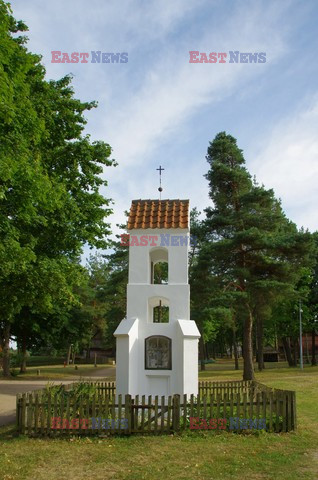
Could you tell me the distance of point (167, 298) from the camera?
1304cm

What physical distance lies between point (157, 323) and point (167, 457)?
4.87 metres

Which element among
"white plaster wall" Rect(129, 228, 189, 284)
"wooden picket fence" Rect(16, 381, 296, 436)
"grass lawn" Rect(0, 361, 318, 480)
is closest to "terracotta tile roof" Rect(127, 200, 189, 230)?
"white plaster wall" Rect(129, 228, 189, 284)

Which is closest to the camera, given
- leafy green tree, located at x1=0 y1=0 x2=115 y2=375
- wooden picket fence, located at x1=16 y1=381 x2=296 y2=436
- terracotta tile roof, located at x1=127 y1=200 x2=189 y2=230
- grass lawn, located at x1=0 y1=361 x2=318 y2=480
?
grass lawn, located at x1=0 y1=361 x2=318 y2=480

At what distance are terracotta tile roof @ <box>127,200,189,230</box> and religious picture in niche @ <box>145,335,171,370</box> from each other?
133 inches

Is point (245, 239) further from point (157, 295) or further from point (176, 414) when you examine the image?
point (176, 414)

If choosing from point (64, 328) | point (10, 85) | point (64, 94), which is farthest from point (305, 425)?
point (64, 328)

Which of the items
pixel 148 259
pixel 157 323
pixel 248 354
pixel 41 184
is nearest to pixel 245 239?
pixel 248 354

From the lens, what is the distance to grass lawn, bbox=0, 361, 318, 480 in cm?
717

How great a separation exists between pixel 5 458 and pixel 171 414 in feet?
12.8

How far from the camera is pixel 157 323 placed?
41.9ft

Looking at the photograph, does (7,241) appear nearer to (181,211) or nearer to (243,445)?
(181,211)

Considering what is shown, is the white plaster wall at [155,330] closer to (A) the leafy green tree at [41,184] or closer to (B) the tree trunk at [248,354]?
(A) the leafy green tree at [41,184]

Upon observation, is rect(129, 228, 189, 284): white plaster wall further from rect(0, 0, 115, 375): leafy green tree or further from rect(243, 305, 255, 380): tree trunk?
rect(243, 305, 255, 380): tree trunk

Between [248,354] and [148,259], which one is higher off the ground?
[148,259]
